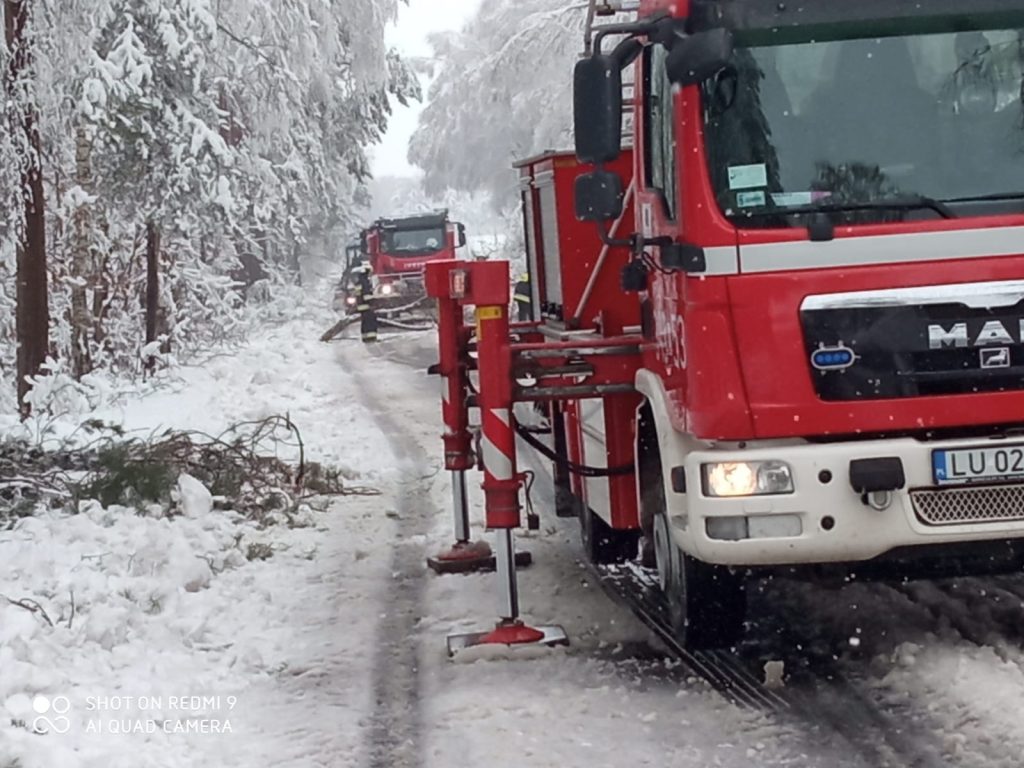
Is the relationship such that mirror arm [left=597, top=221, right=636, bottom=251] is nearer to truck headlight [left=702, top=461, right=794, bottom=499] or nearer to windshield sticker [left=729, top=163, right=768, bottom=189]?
windshield sticker [left=729, top=163, right=768, bottom=189]

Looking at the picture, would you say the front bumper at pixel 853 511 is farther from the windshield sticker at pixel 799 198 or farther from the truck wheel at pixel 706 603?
the windshield sticker at pixel 799 198

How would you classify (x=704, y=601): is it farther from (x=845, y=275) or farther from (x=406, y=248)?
(x=406, y=248)

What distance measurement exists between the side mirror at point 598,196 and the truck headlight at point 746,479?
4.08 feet

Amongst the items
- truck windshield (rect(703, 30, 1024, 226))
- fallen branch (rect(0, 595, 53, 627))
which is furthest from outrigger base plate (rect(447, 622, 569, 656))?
truck windshield (rect(703, 30, 1024, 226))

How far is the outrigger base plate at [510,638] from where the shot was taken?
683 cm

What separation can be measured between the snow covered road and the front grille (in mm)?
689

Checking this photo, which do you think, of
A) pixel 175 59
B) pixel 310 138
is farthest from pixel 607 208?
pixel 310 138

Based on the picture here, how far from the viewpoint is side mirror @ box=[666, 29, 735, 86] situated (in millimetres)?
5762

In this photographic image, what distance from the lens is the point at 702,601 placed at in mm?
6492

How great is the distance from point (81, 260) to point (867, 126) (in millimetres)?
13982

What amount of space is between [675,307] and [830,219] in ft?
2.60

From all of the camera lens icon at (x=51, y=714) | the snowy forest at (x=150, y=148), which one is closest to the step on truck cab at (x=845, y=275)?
the camera lens icon at (x=51, y=714)

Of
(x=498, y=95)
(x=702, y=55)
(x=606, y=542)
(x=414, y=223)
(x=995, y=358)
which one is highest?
(x=498, y=95)

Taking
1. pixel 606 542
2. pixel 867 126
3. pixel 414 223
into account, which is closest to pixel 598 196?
pixel 867 126
